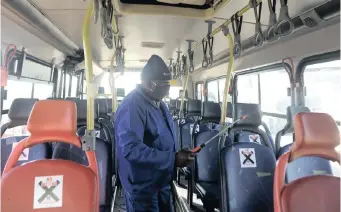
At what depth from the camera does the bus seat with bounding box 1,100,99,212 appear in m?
1.12

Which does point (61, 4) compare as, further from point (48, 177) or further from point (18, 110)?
point (48, 177)

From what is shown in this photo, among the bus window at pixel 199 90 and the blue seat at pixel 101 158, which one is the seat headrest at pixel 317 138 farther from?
the bus window at pixel 199 90

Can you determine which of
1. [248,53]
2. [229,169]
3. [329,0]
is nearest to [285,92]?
[248,53]

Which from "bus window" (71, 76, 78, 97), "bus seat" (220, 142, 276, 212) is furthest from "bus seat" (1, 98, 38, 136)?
"bus window" (71, 76, 78, 97)

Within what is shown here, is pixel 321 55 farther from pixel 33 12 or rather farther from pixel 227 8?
pixel 33 12

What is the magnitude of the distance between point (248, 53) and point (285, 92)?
1026 millimetres

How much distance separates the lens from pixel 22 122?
2.24 metres

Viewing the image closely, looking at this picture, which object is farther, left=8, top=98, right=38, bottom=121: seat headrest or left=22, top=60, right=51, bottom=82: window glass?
left=22, top=60, right=51, bottom=82: window glass

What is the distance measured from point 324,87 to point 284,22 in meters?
1.15

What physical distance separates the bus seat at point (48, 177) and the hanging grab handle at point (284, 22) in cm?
142

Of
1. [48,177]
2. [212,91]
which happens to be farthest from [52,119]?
[212,91]

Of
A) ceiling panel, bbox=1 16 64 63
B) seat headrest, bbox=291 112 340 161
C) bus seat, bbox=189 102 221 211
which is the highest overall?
ceiling panel, bbox=1 16 64 63

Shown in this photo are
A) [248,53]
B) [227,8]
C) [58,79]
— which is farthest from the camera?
[58,79]

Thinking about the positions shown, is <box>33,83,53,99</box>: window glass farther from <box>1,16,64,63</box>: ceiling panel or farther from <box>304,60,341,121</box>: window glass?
<box>304,60,341,121</box>: window glass
